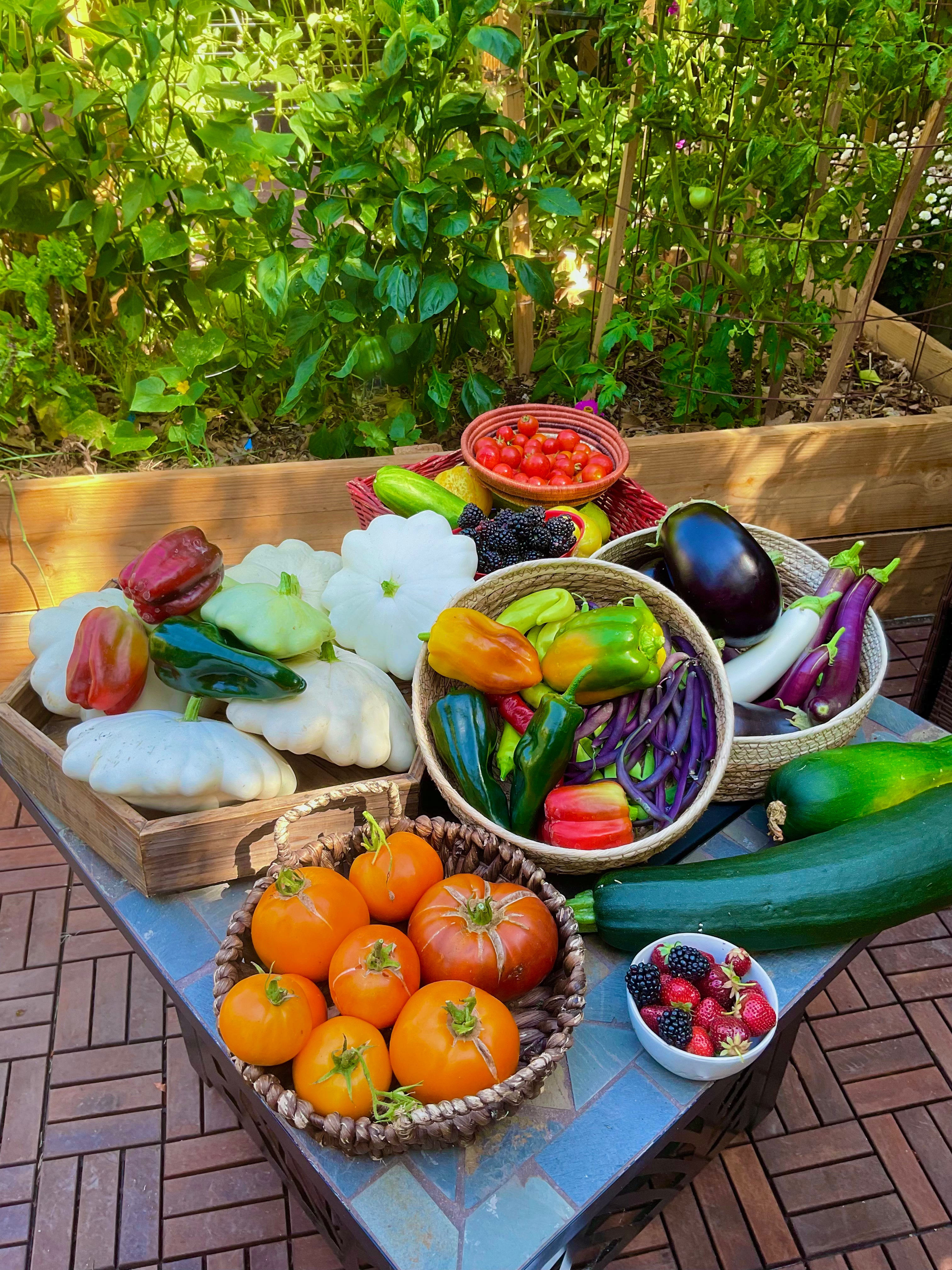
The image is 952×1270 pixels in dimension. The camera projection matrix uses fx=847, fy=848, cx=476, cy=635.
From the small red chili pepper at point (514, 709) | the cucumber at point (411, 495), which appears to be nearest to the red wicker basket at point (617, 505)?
the cucumber at point (411, 495)

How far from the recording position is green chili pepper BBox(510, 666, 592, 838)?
1399 mm

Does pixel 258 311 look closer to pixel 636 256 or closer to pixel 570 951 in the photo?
pixel 636 256

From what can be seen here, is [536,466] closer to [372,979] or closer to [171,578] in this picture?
[171,578]

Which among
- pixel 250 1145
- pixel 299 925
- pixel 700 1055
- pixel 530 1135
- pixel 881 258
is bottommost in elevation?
pixel 250 1145

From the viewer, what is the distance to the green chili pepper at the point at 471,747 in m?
1.46

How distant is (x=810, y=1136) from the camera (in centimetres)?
198

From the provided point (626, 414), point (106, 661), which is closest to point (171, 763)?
point (106, 661)

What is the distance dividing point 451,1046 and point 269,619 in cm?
80

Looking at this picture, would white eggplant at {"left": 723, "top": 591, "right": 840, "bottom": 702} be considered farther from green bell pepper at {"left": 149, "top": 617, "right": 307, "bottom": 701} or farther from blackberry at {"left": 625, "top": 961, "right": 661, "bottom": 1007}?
green bell pepper at {"left": 149, "top": 617, "right": 307, "bottom": 701}

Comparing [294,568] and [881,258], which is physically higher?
[881,258]

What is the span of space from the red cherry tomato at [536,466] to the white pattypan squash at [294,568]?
540 millimetres

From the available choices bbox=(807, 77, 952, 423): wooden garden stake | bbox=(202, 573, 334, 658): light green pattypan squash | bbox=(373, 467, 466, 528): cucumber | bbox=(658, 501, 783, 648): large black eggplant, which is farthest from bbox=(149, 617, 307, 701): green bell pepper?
bbox=(807, 77, 952, 423): wooden garden stake

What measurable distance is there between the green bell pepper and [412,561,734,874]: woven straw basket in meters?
0.25

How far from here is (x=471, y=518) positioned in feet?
6.47
